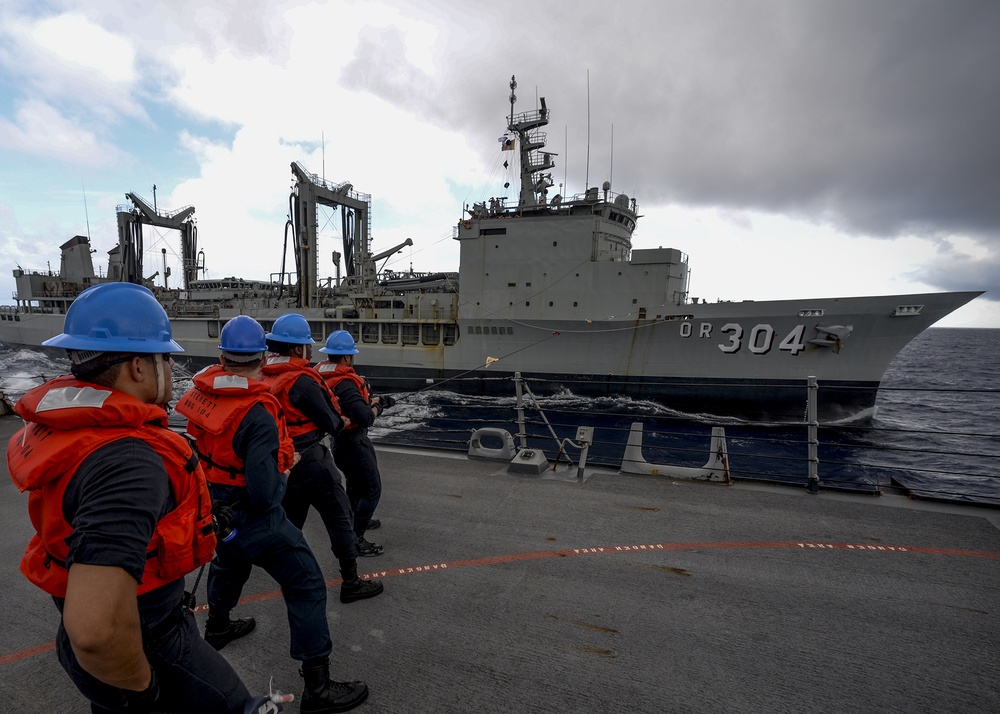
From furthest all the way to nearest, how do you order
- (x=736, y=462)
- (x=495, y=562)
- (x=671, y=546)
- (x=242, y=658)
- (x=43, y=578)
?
(x=736, y=462) → (x=671, y=546) → (x=495, y=562) → (x=242, y=658) → (x=43, y=578)

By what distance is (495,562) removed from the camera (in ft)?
11.4

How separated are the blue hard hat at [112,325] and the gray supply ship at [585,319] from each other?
12.0 meters

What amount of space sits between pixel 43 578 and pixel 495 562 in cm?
268

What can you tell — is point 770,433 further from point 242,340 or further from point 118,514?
point 118,514

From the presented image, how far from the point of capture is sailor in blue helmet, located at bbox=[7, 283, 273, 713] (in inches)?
42.3

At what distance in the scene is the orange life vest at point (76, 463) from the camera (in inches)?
45.5

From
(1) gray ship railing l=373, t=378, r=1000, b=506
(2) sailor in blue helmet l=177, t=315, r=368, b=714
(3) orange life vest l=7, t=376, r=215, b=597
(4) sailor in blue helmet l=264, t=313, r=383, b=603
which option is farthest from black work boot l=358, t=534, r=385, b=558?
(1) gray ship railing l=373, t=378, r=1000, b=506

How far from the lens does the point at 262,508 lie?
2133 millimetres

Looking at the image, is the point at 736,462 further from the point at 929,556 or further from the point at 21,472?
the point at 21,472

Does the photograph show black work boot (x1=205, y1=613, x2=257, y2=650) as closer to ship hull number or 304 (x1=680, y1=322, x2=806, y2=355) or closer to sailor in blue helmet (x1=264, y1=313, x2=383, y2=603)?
sailor in blue helmet (x1=264, y1=313, x2=383, y2=603)

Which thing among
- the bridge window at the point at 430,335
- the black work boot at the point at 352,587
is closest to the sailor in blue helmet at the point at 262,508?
the black work boot at the point at 352,587

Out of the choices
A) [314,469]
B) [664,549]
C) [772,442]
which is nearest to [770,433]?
[772,442]

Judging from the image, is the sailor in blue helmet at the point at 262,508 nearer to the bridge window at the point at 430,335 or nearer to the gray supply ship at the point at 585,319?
the gray supply ship at the point at 585,319

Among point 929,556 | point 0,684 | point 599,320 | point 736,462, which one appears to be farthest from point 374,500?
point 599,320
